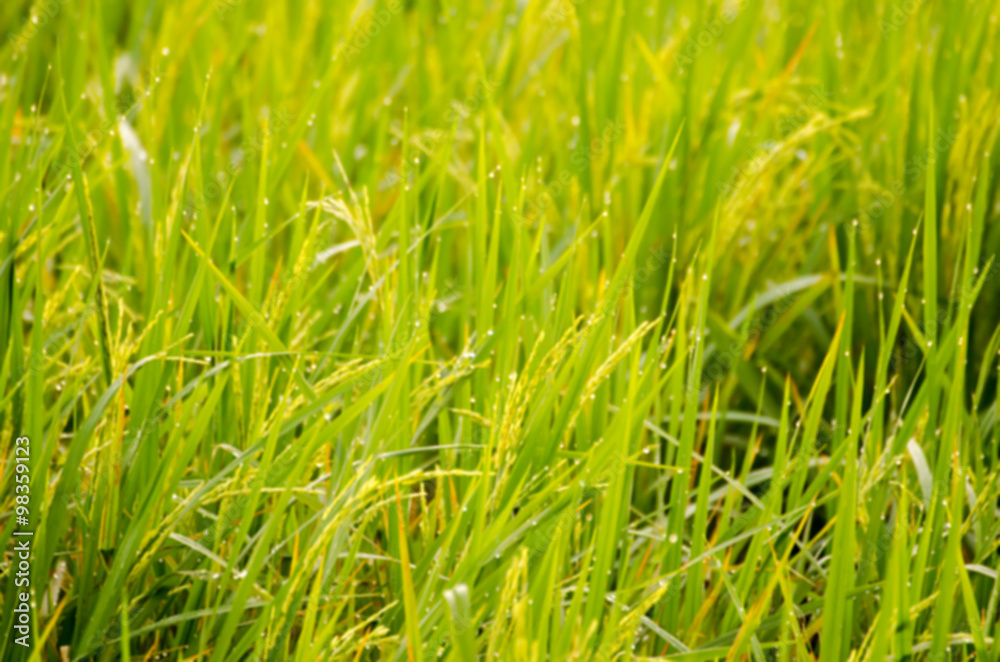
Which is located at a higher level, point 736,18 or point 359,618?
point 736,18

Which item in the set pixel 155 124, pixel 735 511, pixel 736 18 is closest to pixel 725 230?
pixel 735 511

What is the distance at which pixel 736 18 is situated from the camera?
7.08ft

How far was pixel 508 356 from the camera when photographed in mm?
1091

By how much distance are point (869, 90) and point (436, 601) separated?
1496 millimetres

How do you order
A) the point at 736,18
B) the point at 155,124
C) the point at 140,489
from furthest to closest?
the point at 736,18, the point at 155,124, the point at 140,489

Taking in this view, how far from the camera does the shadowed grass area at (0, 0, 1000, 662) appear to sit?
953 millimetres

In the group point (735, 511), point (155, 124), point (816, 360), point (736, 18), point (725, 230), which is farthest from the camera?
point (736, 18)

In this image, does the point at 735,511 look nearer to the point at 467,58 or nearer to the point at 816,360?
the point at 816,360

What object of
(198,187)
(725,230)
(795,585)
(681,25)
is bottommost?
(795,585)

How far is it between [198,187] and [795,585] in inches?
33.9

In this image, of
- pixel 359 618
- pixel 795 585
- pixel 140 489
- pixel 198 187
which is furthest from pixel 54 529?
pixel 795 585

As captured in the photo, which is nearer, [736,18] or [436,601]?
[436,601]

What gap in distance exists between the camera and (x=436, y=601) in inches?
36.2

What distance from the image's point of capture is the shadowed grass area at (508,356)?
95 cm
